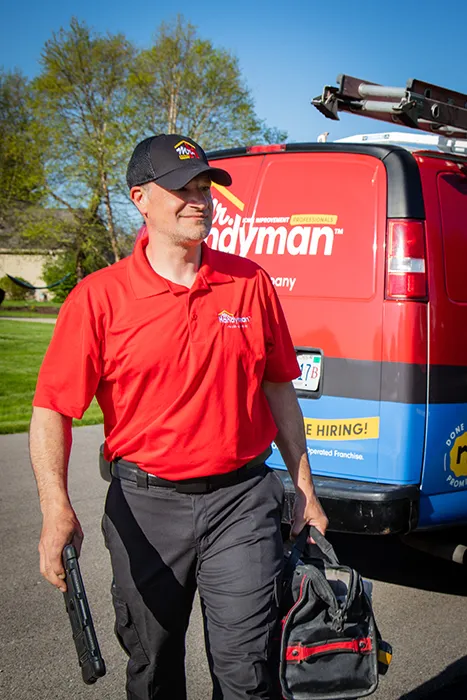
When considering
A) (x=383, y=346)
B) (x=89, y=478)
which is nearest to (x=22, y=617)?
(x=383, y=346)

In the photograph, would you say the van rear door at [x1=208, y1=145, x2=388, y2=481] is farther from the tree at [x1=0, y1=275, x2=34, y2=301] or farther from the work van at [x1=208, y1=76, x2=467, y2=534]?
the tree at [x1=0, y1=275, x2=34, y2=301]

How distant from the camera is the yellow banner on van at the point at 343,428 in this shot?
13.4ft

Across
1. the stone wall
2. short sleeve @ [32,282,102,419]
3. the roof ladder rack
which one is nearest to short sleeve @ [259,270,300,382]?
short sleeve @ [32,282,102,419]

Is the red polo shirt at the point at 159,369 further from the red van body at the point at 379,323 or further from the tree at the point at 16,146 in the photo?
the tree at the point at 16,146

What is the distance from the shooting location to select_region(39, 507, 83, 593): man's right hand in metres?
2.28

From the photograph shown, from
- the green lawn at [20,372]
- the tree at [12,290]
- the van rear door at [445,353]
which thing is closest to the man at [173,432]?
the van rear door at [445,353]

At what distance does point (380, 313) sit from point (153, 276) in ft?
5.84

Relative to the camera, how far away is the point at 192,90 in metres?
33.8

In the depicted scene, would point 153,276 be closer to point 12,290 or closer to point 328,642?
point 328,642

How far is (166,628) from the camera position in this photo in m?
2.59

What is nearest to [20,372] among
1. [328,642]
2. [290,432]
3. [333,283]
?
[333,283]

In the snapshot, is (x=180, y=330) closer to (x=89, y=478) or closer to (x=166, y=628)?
(x=166, y=628)

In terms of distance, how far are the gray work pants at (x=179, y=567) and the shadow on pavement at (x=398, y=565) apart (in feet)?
8.31

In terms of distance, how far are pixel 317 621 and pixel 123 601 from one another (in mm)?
639
